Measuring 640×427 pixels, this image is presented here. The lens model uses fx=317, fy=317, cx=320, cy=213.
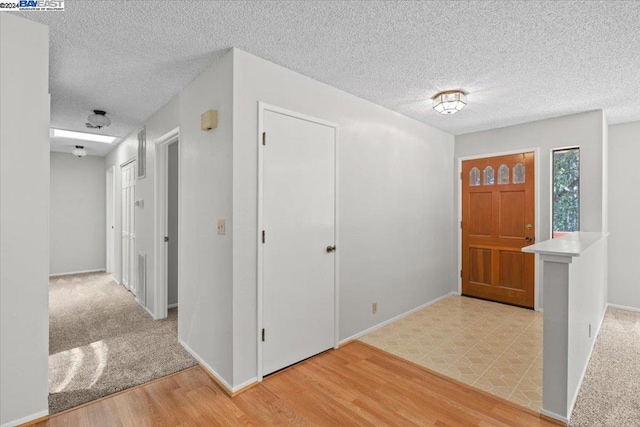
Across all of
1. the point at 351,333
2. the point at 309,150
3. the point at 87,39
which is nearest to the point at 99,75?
the point at 87,39

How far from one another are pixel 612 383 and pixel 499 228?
2.39m

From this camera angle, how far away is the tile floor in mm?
2475

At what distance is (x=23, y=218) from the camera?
196cm

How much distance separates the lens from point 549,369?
205 cm

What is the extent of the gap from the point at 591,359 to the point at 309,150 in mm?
3136

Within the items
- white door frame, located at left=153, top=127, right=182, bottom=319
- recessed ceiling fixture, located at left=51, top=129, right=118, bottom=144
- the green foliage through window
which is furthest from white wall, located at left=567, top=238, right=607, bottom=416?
recessed ceiling fixture, located at left=51, top=129, right=118, bottom=144

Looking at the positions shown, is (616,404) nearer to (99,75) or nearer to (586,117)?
(586,117)

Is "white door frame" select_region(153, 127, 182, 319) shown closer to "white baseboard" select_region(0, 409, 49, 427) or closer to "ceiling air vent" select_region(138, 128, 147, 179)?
"ceiling air vent" select_region(138, 128, 147, 179)

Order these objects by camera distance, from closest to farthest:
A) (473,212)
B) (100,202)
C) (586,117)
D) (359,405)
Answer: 1. (359,405)
2. (586,117)
3. (473,212)
4. (100,202)

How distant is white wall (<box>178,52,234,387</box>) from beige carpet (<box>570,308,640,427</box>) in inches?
96.7

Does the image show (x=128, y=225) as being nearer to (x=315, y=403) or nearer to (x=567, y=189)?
(x=315, y=403)

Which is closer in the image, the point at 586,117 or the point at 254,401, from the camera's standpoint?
the point at 254,401

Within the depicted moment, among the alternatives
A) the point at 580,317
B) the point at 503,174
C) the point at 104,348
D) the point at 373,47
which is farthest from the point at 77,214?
the point at 580,317

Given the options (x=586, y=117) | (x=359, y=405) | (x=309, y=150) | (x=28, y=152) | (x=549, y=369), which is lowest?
(x=359, y=405)
